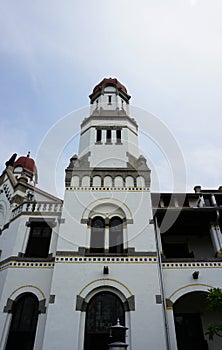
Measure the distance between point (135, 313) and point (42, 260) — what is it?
564 cm

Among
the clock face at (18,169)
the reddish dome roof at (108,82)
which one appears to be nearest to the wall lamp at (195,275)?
the reddish dome roof at (108,82)

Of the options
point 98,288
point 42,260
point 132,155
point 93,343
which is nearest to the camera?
point 93,343

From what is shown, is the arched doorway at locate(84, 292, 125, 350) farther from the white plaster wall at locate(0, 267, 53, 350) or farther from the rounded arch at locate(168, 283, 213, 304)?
the rounded arch at locate(168, 283, 213, 304)

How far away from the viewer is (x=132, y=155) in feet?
60.5

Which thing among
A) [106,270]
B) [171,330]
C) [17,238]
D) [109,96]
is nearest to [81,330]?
[106,270]

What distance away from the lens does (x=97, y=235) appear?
45.5 feet

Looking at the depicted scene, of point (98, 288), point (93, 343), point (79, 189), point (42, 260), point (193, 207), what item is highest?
point (79, 189)

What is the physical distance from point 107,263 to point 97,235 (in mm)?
1806

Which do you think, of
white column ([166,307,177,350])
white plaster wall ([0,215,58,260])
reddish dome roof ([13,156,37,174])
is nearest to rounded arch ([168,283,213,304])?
white column ([166,307,177,350])

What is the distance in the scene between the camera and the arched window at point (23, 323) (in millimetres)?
11430

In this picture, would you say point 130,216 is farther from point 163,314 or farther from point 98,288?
point 163,314

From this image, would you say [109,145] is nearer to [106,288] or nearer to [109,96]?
[109,96]

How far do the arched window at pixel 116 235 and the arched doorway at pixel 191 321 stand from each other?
4304 millimetres

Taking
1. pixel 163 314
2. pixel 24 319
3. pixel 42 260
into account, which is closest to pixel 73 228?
pixel 42 260
